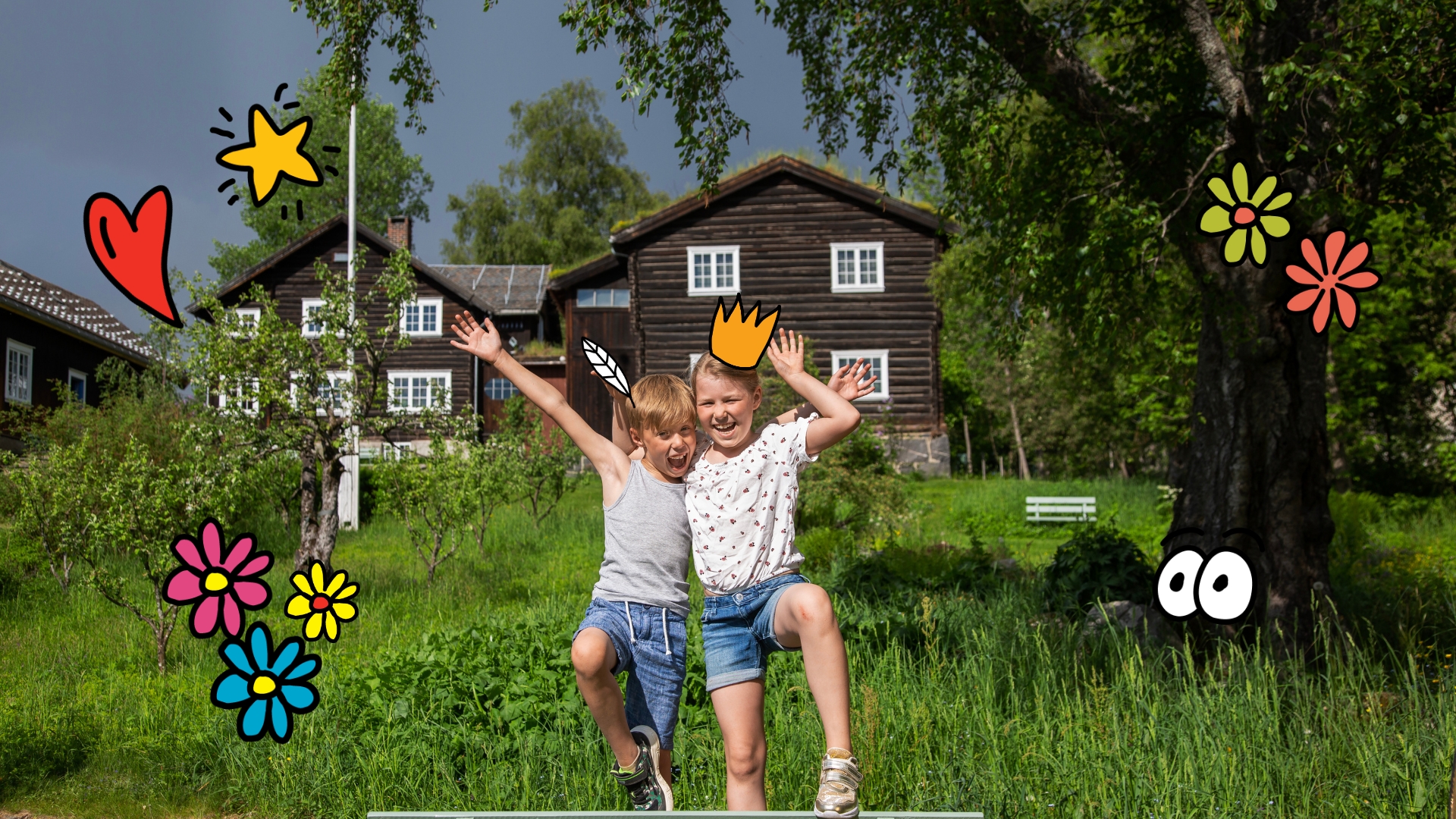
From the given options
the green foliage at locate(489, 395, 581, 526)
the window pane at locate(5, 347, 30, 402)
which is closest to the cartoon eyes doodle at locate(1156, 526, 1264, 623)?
the green foliage at locate(489, 395, 581, 526)

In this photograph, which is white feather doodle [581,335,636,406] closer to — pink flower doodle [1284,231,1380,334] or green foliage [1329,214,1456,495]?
pink flower doodle [1284,231,1380,334]

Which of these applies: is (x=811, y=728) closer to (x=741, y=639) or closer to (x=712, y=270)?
(x=741, y=639)

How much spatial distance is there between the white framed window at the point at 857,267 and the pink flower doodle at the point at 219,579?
21.6 m

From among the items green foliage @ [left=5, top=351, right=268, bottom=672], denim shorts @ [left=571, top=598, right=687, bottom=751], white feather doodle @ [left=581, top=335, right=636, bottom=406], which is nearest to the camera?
white feather doodle @ [left=581, top=335, right=636, bottom=406]

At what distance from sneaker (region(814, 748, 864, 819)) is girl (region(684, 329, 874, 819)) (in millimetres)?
285

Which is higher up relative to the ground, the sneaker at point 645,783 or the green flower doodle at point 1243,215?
the green flower doodle at point 1243,215

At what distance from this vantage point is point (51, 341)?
2250 centimetres

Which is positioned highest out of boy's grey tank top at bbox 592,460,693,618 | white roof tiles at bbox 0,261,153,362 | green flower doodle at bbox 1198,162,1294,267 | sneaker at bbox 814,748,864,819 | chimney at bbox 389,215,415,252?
chimney at bbox 389,215,415,252

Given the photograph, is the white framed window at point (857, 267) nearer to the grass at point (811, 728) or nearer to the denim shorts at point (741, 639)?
the grass at point (811, 728)

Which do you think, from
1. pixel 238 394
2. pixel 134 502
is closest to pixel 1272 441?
pixel 134 502

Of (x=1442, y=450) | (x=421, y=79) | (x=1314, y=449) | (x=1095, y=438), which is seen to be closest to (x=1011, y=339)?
(x=1314, y=449)

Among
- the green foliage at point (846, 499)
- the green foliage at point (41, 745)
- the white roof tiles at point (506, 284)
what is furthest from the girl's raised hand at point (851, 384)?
the white roof tiles at point (506, 284)

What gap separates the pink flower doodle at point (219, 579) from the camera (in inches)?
141

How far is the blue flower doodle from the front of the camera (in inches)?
144
